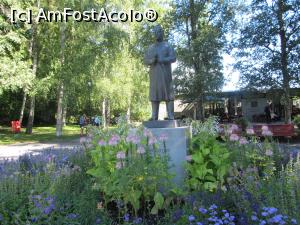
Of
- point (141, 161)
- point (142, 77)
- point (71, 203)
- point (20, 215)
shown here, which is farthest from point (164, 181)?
point (142, 77)

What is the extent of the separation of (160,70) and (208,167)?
2.07 m

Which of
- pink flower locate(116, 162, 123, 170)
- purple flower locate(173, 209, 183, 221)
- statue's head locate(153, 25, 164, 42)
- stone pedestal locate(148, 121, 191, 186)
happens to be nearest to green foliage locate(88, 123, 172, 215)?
pink flower locate(116, 162, 123, 170)

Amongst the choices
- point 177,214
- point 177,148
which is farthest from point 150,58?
point 177,214

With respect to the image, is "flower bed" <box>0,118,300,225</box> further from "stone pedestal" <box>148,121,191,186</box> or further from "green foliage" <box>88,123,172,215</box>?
"stone pedestal" <box>148,121,191,186</box>

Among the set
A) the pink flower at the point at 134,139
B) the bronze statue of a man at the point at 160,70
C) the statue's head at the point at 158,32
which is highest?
the statue's head at the point at 158,32

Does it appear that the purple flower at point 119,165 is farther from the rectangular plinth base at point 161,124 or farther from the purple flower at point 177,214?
the rectangular plinth base at point 161,124

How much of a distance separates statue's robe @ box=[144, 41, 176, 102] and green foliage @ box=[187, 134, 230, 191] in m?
1.36

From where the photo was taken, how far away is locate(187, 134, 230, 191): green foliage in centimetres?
492

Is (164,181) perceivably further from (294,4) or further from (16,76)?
(294,4)

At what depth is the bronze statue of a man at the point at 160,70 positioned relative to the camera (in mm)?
6262

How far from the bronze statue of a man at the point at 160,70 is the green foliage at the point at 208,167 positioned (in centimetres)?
120

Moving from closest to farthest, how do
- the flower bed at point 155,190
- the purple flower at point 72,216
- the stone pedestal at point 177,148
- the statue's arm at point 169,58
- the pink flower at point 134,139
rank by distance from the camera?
the flower bed at point 155,190 → the purple flower at point 72,216 → the pink flower at point 134,139 → the stone pedestal at point 177,148 → the statue's arm at point 169,58

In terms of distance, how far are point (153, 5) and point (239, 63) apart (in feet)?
51.7

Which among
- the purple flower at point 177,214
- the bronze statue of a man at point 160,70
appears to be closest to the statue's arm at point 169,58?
the bronze statue of a man at point 160,70
